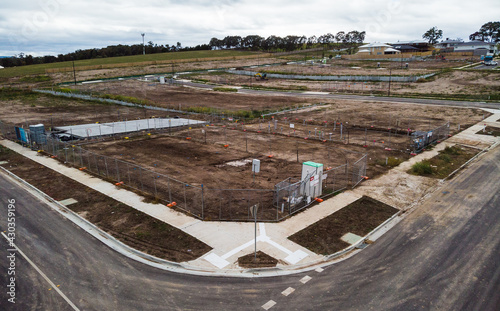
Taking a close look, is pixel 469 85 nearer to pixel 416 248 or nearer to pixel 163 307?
pixel 416 248

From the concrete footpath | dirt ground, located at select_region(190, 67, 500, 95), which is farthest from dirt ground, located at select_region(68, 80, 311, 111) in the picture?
the concrete footpath

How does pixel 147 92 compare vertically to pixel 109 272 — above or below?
above

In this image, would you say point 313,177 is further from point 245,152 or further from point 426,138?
point 426,138

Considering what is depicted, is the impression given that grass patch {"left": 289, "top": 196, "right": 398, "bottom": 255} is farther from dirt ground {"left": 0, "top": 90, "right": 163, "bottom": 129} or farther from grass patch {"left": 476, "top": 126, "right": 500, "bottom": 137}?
dirt ground {"left": 0, "top": 90, "right": 163, "bottom": 129}

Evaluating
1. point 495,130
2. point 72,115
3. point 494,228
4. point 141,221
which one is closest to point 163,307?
point 141,221

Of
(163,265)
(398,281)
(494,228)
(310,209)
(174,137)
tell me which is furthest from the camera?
(174,137)

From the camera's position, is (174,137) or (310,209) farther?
(174,137)

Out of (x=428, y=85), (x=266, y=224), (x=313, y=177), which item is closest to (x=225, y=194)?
(x=266, y=224)
